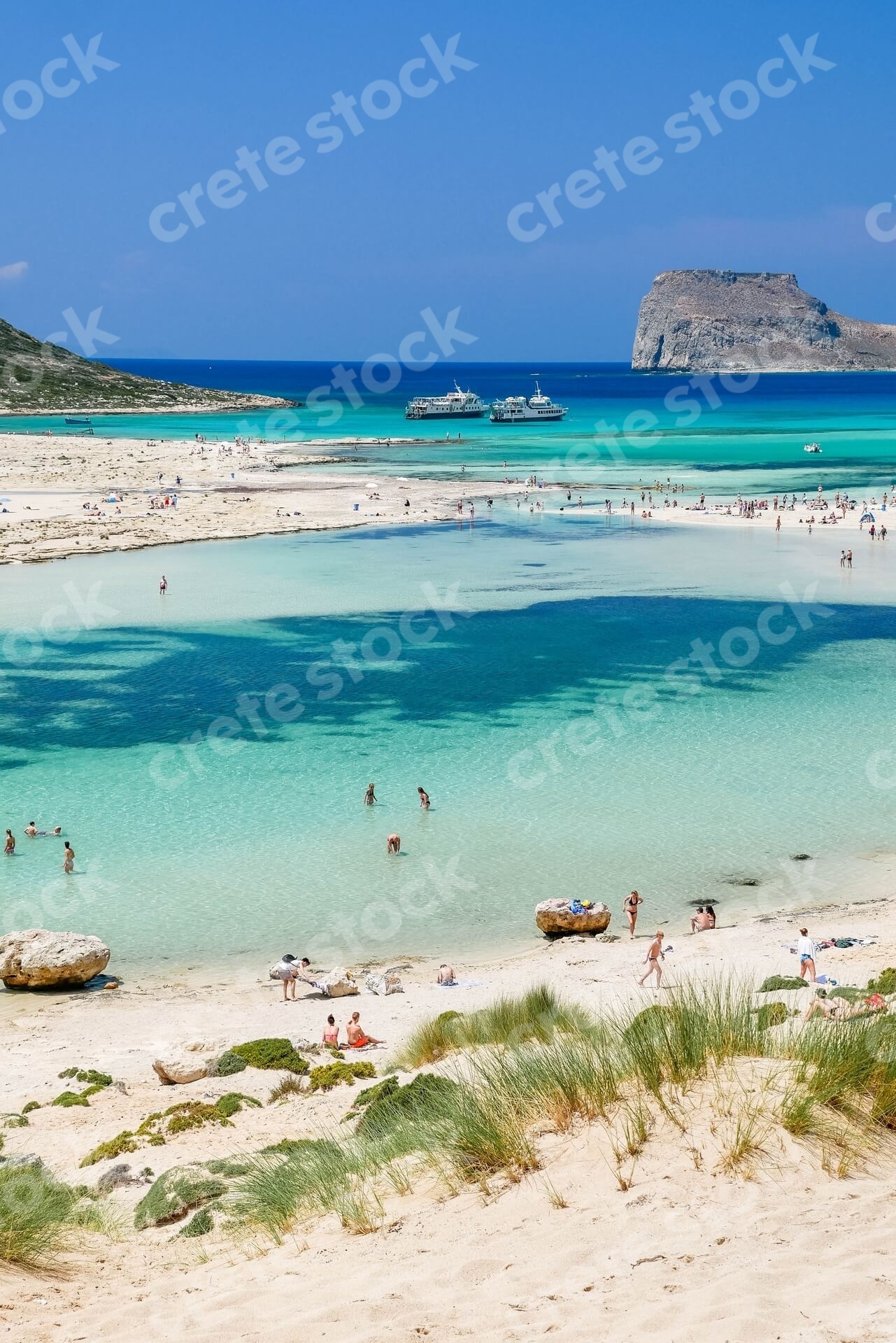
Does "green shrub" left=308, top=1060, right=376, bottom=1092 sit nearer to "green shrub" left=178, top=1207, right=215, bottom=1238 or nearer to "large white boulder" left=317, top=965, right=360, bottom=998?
"large white boulder" left=317, top=965, right=360, bottom=998

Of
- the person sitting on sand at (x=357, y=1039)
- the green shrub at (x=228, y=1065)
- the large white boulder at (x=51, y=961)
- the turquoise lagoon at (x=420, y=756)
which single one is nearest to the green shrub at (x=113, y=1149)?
the green shrub at (x=228, y=1065)

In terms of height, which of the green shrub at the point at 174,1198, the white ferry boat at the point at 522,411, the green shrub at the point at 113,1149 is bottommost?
the green shrub at the point at 113,1149

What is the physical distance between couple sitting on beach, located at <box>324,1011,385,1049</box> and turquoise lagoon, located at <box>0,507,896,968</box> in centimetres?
320

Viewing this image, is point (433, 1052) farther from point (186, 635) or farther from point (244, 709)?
point (186, 635)

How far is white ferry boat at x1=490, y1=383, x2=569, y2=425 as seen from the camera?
5276 inches

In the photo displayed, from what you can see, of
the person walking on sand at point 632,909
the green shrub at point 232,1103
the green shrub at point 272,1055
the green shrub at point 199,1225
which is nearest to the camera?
the green shrub at point 199,1225

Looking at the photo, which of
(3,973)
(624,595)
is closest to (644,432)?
(624,595)

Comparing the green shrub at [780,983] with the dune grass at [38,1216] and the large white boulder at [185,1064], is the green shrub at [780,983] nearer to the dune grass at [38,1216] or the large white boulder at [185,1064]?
the large white boulder at [185,1064]

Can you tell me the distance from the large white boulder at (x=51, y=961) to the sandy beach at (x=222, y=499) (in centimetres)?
3862

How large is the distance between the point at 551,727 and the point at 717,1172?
20.6 meters

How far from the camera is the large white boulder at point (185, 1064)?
12.9 meters

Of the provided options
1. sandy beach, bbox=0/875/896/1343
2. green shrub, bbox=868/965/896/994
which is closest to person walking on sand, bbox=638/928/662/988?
green shrub, bbox=868/965/896/994

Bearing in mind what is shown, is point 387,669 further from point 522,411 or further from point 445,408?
point 445,408

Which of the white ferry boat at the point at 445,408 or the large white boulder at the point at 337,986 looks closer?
the large white boulder at the point at 337,986
